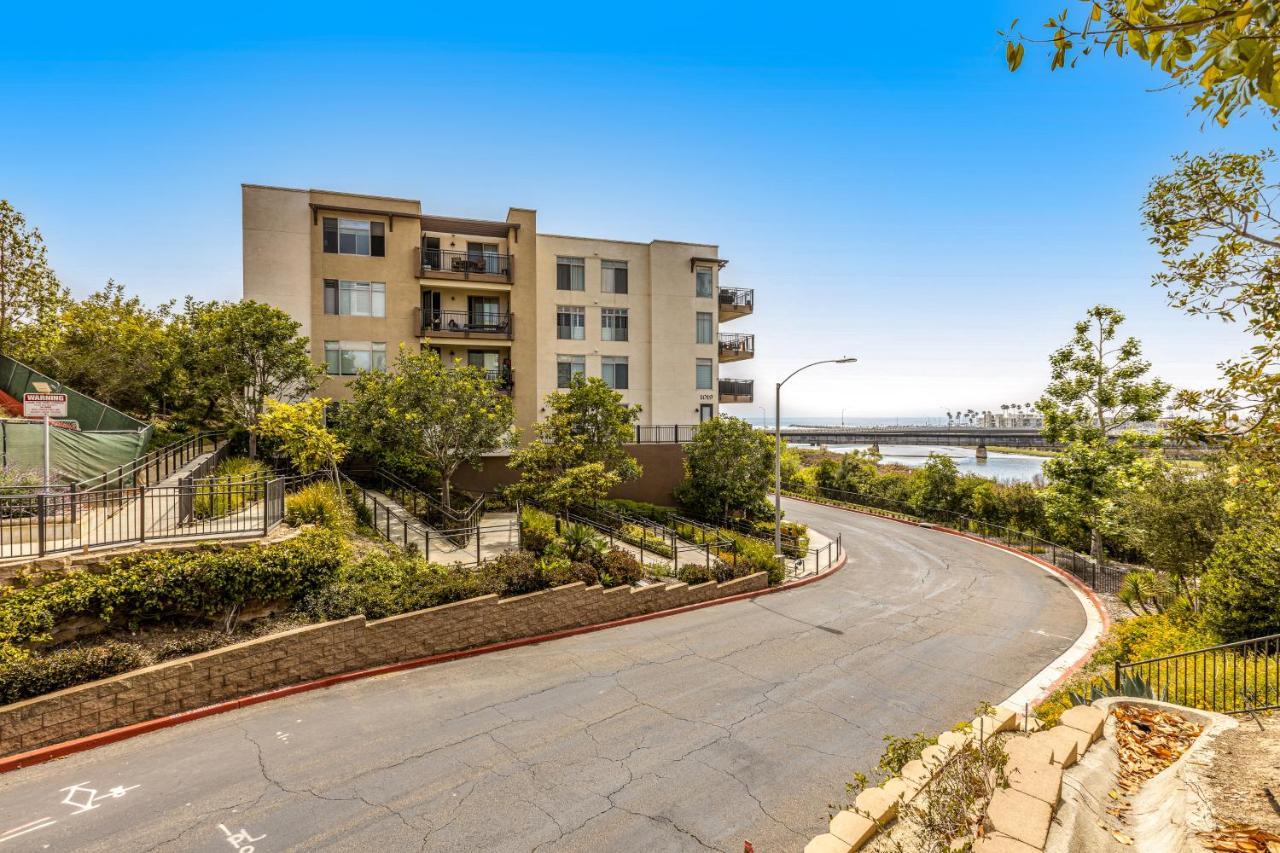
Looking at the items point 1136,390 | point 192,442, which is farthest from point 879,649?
point 192,442

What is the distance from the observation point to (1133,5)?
2943 mm

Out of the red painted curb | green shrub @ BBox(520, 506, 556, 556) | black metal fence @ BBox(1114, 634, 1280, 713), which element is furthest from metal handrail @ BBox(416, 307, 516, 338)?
black metal fence @ BBox(1114, 634, 1280, 713)

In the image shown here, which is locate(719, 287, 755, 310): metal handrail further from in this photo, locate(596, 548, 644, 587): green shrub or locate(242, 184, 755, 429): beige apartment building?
locate(596, 548, 644, 587): green shrub

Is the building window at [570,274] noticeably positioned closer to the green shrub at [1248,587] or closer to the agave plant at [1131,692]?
the green shrub at [1248,587]

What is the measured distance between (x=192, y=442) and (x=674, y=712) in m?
20.3

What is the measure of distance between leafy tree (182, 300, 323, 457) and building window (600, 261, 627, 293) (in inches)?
581

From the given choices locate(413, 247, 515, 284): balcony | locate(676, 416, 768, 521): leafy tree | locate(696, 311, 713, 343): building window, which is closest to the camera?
locate(676, 416, 768, 521): leafy tree

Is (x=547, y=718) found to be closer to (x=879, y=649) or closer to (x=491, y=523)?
(x=879, y=649)

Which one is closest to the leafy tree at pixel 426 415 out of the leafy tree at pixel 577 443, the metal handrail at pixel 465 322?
the leafy tree at pixel 577 443

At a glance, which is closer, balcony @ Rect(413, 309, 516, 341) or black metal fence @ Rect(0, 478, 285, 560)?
black metal fence @ Rect(0, 478, 285, 560)

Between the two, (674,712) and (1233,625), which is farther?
(1233,625)

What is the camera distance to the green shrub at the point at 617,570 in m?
15.8

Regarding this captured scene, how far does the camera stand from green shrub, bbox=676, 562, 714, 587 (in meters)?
17.4

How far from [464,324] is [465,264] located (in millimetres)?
2867
